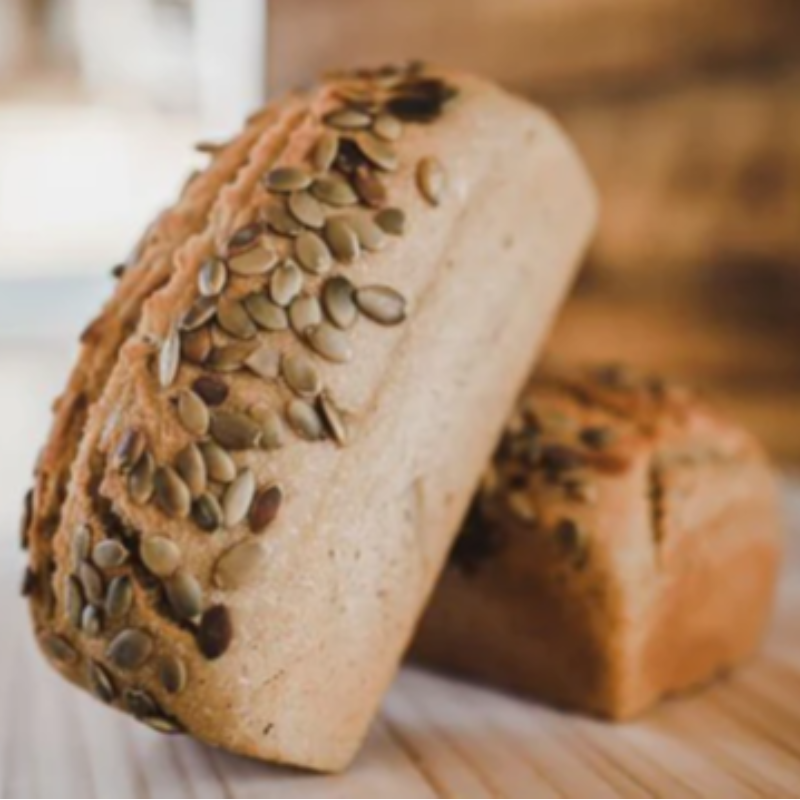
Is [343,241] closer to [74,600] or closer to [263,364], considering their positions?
[263,364]

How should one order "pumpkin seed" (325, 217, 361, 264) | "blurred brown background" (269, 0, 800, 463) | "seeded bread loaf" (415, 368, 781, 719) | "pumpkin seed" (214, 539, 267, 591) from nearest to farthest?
"pumpkin seed" (214, 539, 267, 591), "pumpkin seed" (325, 217, 361, 264), "seeded bread loaf" (415, 368, 781, 719), "blurred brown background" (269, 0, 800, 463)

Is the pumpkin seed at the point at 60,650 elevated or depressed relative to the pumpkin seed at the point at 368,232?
depressed

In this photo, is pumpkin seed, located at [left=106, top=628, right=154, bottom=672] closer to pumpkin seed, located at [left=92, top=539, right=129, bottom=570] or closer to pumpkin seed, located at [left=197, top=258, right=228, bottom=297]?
pumpkin seed, located at [left=92, top=539, right=129, bottom=570]

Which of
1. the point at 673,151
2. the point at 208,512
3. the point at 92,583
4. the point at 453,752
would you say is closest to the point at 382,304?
the point at 208,512

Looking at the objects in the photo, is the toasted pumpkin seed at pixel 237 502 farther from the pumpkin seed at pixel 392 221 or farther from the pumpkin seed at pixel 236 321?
the pumpkin seed at pixel 392 221

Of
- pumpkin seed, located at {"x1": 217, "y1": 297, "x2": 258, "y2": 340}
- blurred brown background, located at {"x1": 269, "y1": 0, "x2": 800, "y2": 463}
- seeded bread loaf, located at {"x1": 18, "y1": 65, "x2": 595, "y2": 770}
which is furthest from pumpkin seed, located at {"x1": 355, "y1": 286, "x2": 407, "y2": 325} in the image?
blurred brown background, located at {"x1": 269, "y1": 0, "x2": 800, "y2": 463}

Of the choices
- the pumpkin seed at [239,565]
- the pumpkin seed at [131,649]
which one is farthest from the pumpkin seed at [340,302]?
the pumpkin seed at [131,649]

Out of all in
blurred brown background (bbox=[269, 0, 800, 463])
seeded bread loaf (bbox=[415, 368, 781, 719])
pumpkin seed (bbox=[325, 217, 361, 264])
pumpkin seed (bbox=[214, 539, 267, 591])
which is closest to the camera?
pumpkin seed (bbox=[214, 539, 267, 591])
